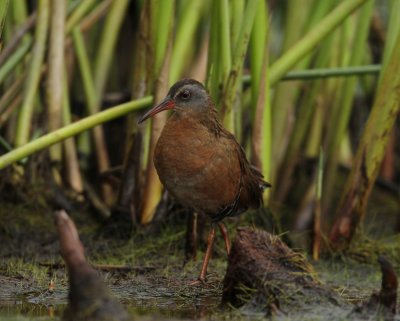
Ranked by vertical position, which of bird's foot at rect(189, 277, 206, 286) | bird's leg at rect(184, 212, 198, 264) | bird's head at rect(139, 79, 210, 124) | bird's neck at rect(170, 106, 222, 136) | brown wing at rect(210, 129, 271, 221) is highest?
bird's head at rect(139, 79, 210, 124)

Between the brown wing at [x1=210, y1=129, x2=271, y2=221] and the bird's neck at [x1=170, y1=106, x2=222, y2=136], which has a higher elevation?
the bird's neck at [x1=170, y1=106, x2=222, y2=136]


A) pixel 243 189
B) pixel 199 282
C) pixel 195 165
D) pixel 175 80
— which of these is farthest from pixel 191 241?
pixel 175 80

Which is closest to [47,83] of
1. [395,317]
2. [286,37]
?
[286,37]

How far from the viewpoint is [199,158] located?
194 inches

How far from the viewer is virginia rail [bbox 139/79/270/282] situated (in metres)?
4.91

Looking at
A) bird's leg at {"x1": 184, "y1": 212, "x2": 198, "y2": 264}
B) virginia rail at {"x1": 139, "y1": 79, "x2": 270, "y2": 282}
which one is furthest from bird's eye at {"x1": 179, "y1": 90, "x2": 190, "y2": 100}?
bird's leg at {"x1": 184, "y1": 212, "x2": 198, "y2": 264}

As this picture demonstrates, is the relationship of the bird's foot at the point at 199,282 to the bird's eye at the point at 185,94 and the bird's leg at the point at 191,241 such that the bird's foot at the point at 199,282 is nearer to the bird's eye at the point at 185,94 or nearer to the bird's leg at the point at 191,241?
the bird's leg at the point at 191,241

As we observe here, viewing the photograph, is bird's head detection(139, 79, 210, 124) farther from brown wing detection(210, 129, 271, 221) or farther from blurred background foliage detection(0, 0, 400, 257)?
blurred background foliage detection(0, 0, 400, 257)

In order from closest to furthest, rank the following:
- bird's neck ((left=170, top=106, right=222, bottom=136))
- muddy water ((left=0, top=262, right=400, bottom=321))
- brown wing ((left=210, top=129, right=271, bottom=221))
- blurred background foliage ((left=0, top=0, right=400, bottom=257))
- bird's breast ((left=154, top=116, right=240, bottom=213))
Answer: muddy water ((left=0, top=262, right=400, bottom=321))
bird's breast ((left=154, top=116, right=240, bottom=213))
bird's neck ((left=170, top=106, right=222, bottom=136))
brown wing ((left=210, top=129, right=271, bottom=221))
blurred background foliage ((left=0, top=0, right=400, bottom=257))

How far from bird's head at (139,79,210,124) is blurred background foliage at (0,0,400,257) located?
0.31 metres

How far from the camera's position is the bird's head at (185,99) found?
16.8 ft

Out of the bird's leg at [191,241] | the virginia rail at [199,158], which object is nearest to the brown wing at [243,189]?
the virginia rail at [199,158]

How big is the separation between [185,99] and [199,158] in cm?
40

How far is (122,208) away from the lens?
6.04 metres
